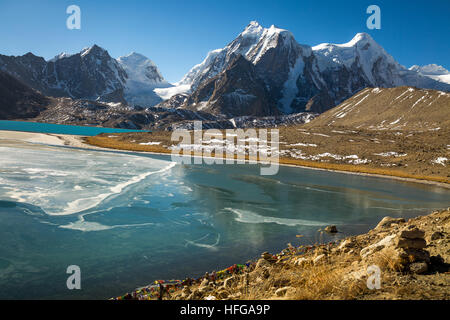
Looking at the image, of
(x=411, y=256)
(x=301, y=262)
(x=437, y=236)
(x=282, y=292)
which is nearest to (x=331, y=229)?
(x=437, y=236)

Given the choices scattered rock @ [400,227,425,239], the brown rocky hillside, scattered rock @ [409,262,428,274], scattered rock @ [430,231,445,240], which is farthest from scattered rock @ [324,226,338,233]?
the brown rocky hillside

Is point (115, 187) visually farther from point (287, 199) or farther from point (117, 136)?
point (117, 136)

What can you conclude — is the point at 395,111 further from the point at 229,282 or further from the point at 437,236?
the point at 229,282

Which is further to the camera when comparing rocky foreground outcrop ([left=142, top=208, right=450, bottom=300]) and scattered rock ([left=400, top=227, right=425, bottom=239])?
scattered rock ([left=400, top=227, right=425, bottom=239])

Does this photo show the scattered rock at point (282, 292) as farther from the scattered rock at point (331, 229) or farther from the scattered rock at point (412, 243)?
the scattered rock at point (331, 229)

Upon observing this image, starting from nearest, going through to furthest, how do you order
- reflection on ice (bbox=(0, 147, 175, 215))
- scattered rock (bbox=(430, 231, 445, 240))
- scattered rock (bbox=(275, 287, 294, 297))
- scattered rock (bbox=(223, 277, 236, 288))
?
scattered rock (bbox=(275, 287, 294, 297))
scattered rock (bbox=(223, 277, 236, 288))
scattered rock (bbox=(430, 231, 445, 240))
reflection on ice (bbox=(0, 147, 175, 215))

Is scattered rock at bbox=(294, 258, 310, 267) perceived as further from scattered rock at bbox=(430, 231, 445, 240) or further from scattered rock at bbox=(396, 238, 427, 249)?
scattered rock at bbox=(430, 231, 445, 240)

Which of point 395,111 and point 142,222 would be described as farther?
point 395,111

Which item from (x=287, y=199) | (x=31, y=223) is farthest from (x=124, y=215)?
(x=287, y=199)
